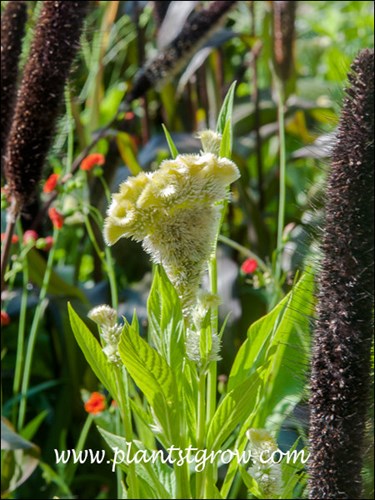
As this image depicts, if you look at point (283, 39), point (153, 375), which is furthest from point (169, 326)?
point (283, 39)

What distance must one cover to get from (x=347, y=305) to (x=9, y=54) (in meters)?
0.78

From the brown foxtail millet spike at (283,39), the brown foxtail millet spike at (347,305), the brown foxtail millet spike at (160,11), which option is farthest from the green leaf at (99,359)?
the brown foxtail millet spike at (160,11)

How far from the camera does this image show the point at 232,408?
96 cm

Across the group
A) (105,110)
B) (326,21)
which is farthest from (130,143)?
(326,21)

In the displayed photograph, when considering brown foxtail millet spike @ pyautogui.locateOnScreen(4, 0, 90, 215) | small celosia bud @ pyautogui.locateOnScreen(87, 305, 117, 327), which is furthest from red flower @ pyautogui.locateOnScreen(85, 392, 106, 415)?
small celosia bud @ pyautogui.locateOnScreen(87, 305, 117, 327)

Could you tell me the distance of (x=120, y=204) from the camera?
2.70 feet

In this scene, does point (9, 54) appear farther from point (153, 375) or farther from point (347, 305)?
point (347, 305)

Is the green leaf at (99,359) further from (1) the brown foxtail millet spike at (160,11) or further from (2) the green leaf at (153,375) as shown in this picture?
(1) the brown foxtail millet spike at (160,11)

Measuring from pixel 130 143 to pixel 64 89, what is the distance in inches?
24.4

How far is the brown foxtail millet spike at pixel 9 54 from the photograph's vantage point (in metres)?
1.39

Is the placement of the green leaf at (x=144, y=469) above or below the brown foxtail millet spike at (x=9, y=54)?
below

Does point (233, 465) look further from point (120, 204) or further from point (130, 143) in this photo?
point (130, 143)

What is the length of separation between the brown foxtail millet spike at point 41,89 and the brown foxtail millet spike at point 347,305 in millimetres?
534

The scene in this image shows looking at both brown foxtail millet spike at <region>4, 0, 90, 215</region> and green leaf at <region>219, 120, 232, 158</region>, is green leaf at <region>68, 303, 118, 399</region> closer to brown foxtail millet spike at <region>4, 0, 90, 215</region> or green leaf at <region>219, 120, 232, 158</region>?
green leaf at <region>219, 120, 232, 158</region>
